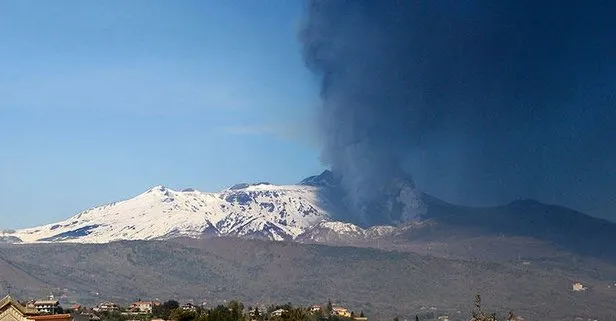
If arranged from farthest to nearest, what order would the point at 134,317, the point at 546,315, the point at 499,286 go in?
the point at 499,286
the point at 546,315
the point at 134,317

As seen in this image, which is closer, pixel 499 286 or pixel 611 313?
pixel 611 313

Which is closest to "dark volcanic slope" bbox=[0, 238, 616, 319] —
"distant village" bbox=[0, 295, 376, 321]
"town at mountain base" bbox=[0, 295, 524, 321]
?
"distant village" bbox=[0, 295, 376, 321]

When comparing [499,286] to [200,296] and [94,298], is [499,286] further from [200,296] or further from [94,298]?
[94,298]

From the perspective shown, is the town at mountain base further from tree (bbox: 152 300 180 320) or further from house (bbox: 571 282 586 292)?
house (bbox: 571 282 586 292)

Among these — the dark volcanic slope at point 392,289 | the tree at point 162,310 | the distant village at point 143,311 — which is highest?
the dark volcanic slope at point 392,289

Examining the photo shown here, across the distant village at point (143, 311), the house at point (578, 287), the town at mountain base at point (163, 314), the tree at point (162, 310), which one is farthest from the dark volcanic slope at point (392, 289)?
the town at mountain base at point (163, 314)

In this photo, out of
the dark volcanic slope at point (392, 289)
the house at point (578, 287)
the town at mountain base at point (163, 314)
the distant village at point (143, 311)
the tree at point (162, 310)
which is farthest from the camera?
the house at point (578, 287)

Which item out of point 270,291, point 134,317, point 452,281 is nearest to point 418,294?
point 452,281

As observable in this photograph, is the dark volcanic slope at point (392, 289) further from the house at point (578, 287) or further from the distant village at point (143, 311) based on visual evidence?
the distant village at point (143, 311)

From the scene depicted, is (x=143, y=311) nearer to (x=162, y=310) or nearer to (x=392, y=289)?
(x=162, y=310)

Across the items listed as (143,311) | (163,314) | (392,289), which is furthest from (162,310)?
(392,289)

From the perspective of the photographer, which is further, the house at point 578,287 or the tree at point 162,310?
the house at point 578,287
